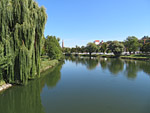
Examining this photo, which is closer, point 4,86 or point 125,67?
point 4,86

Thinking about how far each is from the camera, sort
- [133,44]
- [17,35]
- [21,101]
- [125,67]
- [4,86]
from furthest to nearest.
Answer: [133,44] → [125,67] → [4,86] → [17,35] → [21,101]

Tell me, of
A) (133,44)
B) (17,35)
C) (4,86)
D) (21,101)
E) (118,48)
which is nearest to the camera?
(21,101)

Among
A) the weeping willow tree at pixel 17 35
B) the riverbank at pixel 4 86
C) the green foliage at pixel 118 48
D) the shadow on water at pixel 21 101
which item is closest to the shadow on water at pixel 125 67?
the shadow on water at pixel 21 101

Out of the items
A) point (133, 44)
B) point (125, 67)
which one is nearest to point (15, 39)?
point (125, 67)

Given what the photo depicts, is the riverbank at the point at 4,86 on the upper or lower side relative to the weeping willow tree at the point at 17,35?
lower

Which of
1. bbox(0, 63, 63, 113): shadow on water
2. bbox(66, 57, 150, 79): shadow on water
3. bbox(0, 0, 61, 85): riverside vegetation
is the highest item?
bbox(0, 0, 61, 85): riverside vegetation

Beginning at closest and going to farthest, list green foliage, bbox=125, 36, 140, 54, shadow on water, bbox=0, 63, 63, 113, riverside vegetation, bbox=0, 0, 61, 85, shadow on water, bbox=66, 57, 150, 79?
shadow on water, bbox=0, 63, 63, 113, riverside vegetation, bbox=0, 0, 61, 85, shadow on water, bbox=66, 57, 150, 79, green foliage, bbox=125, 36, 140, 54

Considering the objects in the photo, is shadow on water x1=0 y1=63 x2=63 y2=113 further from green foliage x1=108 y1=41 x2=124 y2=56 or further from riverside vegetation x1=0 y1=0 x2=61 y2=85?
green foliage x1=108 y1=41 x2=124 y2=56

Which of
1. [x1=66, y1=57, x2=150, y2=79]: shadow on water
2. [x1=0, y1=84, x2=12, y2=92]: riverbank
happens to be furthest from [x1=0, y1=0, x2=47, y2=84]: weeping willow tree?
[x1=66, y1=57, x2=150, y2=79]: shadow on water

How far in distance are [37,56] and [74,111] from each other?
7.45 metres

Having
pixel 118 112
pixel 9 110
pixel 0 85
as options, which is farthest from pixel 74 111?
pixel 0 85

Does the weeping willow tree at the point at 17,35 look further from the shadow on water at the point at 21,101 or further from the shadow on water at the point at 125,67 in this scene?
the shadow on water at the point at 125,67

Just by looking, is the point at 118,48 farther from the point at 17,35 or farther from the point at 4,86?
the point at 4,86

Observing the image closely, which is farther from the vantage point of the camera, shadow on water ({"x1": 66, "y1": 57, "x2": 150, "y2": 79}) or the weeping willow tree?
shadow on water ({"x1": 66, "y1": 57, "x2": 150, "y2": 79})
